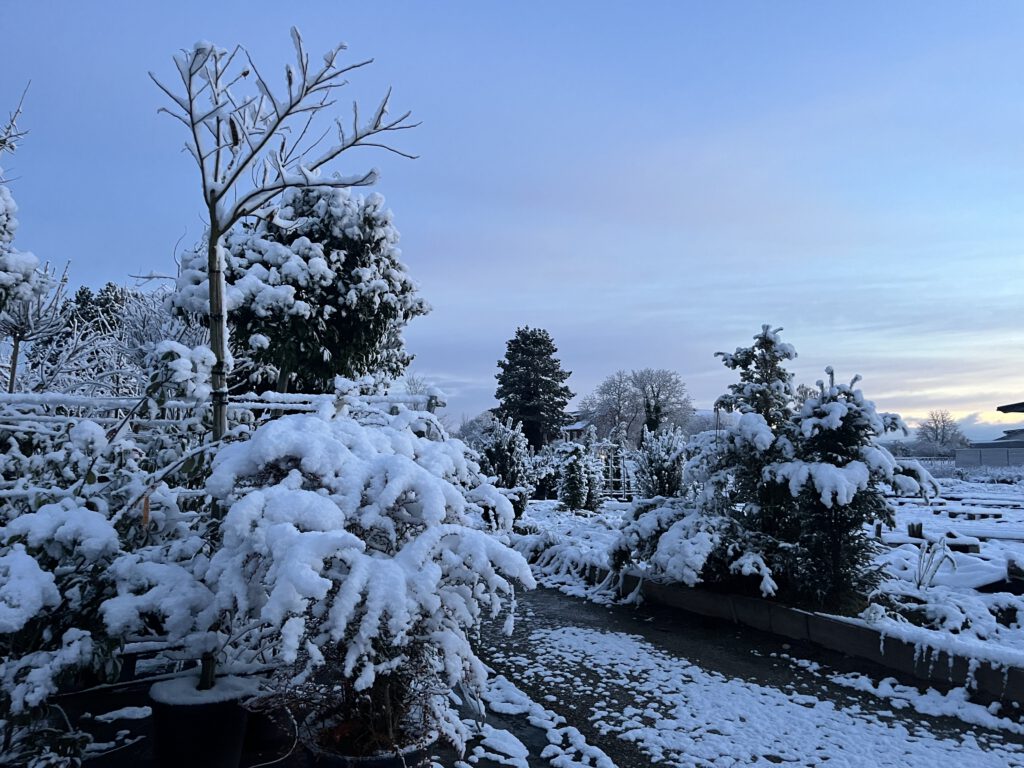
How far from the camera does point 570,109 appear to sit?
5.75 m

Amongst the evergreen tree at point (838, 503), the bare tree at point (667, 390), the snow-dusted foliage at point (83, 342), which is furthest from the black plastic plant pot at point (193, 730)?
the bare tree at point (667, 390)

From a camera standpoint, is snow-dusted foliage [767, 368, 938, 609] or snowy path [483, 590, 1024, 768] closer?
snowy path [483, 590, 1024, 768]

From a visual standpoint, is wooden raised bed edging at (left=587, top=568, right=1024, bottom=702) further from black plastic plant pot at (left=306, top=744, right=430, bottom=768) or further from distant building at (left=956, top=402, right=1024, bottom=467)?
distant building at (left=956, top=402, right=1024, bottom=467)

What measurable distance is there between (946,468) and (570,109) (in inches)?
1150

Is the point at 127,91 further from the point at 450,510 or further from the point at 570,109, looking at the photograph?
the point at 450,510

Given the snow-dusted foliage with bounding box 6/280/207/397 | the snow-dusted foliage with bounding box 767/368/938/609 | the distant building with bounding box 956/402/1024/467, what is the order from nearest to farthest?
the snow-dusted foliage with bounding box 767/368/938/609 < the snow-dusted foliage with bounding box 6/280/207/397 < the distant building with bounding box 956/402/1024/467

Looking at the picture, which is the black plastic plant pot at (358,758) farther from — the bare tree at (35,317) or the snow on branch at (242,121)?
the bare tree at (35,317)

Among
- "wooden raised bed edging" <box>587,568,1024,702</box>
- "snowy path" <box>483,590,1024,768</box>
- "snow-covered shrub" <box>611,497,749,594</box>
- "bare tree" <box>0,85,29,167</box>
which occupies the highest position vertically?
"bare tree" <box>0,85,29,167</box>

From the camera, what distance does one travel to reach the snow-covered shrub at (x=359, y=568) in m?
2.37

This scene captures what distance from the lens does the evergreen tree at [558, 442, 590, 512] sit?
50.0 feet

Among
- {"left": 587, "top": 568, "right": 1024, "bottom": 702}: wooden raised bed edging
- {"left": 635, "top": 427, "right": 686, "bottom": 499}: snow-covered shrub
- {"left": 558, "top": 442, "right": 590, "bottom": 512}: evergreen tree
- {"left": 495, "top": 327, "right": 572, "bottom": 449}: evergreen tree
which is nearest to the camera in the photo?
{"left": 587, "top": 568, "right": 1024, "bottom": 702}: wooden raised bed edging

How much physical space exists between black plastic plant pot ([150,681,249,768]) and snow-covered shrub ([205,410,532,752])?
0.25m

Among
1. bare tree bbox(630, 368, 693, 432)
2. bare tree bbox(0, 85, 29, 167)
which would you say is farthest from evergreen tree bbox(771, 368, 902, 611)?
bare tree bbox(630, 368, 693, 432)

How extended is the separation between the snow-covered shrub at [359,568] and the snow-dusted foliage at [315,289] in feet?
21.0
